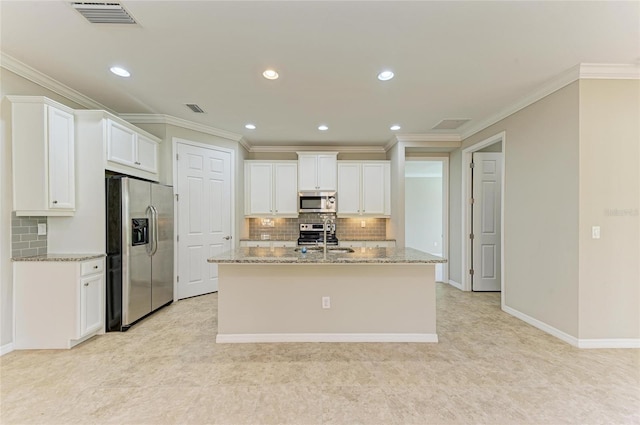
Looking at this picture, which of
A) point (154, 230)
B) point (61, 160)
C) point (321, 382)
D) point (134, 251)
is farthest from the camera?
point (154, 230)

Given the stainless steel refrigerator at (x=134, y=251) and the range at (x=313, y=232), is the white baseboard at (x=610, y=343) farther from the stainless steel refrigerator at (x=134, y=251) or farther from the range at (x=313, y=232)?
the stainless steel refrigerator at (x=134, y=251)

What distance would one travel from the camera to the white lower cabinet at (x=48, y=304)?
2.71m

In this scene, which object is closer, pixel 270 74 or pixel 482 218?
pixel 270 74

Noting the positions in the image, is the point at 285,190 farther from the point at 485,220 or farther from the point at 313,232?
the point at 485,220

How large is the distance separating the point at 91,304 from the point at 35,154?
159 centimetres

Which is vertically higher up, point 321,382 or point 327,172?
point 327,172

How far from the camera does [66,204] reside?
2.94 m

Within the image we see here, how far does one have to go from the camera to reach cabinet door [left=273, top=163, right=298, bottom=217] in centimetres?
548

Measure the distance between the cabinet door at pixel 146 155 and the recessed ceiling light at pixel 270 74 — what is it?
81.7 inches

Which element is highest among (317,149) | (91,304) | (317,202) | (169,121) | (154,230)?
(169,121)

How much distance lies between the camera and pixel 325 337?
9.61 ft

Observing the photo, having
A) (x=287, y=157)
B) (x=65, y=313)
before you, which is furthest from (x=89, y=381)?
(x=287, y=157)

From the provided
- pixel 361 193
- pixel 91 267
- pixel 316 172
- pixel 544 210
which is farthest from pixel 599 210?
pixel 91 267

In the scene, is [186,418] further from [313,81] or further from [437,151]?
[437,151]
